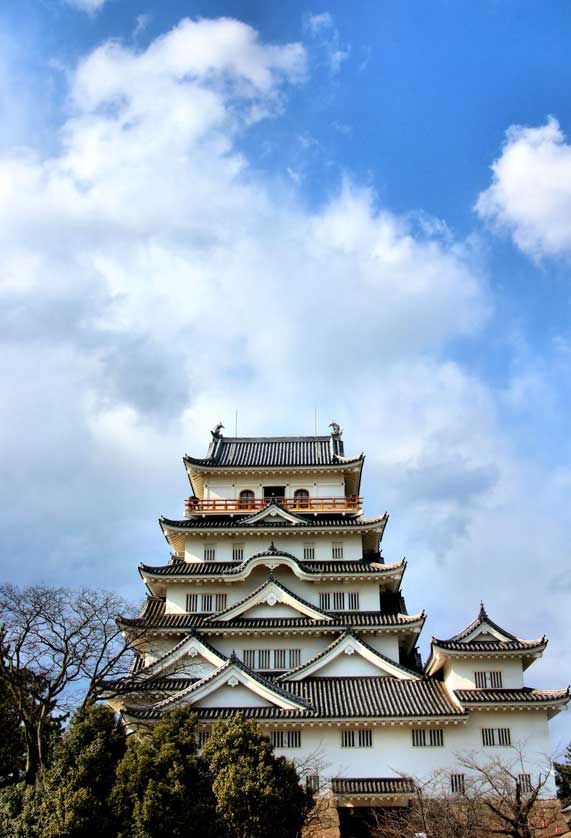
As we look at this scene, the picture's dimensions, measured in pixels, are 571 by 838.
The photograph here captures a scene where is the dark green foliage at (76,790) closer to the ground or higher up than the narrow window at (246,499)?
closer to the ground

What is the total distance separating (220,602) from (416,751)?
11.5 m

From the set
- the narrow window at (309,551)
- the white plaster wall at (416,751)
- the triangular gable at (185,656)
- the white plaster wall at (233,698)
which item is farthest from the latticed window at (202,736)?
the narrow window at (309,551)

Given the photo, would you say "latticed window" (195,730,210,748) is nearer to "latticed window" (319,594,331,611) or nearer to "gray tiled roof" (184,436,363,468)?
"latticed window" (319,594,331,611)

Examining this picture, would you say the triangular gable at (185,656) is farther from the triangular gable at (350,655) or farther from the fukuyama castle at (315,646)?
the triangular gable at (350,655)

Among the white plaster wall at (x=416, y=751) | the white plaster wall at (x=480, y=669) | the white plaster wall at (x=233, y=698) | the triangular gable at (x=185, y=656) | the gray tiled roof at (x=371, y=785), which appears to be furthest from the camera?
the triangular gable at (x=185, y=656)

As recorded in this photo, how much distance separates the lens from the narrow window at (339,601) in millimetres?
39156

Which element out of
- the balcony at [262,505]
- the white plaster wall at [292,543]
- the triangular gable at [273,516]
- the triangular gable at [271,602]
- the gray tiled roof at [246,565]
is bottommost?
the triangular gable at [271,602]

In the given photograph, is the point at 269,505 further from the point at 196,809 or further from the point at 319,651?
the point at 196,809

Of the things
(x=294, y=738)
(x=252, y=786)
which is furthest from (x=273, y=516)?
(x=252, y=786)

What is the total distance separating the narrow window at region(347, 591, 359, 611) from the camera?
128 ft

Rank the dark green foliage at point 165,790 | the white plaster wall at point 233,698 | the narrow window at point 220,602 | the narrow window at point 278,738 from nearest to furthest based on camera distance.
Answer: the dark green foliage at point 165,790
the narrow window at point 278,738
the white plaster wall at point 233,698
the narrow window at point 220,602

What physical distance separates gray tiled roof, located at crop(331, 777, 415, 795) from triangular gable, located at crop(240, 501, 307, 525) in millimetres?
12574

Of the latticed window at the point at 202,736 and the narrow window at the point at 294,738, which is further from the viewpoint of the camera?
the narrow window at the point at 294,738

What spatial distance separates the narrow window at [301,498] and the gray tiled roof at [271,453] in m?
1.44
